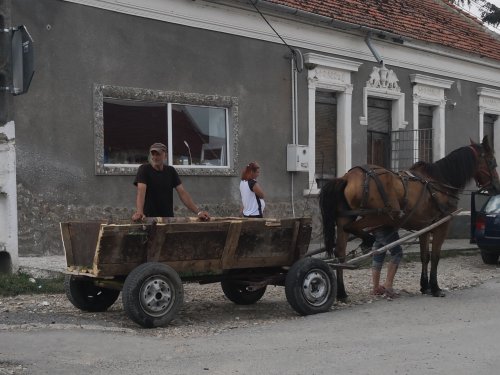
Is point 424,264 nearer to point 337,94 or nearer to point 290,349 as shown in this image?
point 290,349

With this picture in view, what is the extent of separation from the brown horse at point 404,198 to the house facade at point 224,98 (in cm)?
88

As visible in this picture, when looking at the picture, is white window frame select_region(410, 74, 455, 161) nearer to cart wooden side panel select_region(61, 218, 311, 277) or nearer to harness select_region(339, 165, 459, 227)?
harness select_region(339, 165, 459, 227)

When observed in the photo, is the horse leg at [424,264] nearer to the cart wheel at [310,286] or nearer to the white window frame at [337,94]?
the cart wheel at [310,286]

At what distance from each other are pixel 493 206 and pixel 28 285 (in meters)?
8.53

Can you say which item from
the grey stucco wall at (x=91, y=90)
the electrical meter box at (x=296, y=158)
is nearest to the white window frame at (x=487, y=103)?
the electrical meter box at (x=296, y=158)

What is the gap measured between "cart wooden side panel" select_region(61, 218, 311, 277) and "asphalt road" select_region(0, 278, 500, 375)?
724 mm

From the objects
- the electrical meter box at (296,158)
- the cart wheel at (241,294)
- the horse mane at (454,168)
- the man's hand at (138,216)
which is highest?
the electrical meter box at (296,158)

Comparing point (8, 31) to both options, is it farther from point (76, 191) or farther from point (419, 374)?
point (419, 374)

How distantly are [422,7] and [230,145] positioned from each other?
30.8 ft

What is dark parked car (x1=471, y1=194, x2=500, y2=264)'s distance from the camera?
13.0m

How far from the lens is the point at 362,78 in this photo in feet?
53.4

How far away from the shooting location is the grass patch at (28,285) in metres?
9.20

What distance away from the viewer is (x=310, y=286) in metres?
8.00

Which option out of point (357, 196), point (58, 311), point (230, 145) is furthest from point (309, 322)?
point (230, 145)
